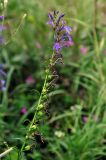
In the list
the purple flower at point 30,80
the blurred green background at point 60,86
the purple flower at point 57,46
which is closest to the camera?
the purple flower at point 57,46

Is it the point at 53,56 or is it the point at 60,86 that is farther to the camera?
the point at 60,86

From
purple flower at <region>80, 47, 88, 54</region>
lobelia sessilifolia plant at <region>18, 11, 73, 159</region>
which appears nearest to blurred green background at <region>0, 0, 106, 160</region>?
purple flower at <region>80, 47, 88, 54</region>

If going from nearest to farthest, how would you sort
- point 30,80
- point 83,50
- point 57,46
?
point 57,46
point 30,80
point 83,50

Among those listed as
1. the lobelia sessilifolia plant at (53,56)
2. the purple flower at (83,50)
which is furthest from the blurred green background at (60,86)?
the lobelia sessilifolia plant at (53,56)

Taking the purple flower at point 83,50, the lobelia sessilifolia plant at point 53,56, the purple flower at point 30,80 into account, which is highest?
the purple flower at point 83,50

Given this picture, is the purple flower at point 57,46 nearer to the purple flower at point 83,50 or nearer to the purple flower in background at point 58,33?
the purple flower in background at point 58,33

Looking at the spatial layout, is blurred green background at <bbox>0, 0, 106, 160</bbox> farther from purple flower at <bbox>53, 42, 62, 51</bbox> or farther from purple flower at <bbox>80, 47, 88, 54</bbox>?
purple flower at <bbox>53, 42, 62, 51</bbox>

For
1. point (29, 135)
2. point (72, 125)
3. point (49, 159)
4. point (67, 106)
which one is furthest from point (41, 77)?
point (29, 135)

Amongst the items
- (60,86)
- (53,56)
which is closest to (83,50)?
(60,86)

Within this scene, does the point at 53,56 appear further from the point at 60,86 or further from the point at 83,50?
the point at 83,50

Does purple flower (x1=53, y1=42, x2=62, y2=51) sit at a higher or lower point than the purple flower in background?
lower

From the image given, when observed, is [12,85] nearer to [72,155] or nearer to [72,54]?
[72,54]
